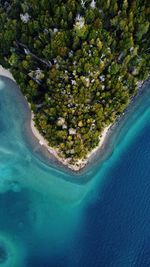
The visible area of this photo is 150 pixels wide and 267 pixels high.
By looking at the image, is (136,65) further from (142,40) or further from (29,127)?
(29,127)

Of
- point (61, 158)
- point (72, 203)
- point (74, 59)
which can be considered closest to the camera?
point (74, 59)

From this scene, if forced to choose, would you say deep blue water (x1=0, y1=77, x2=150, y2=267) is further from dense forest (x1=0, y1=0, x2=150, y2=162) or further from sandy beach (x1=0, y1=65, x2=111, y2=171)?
dense forest (x1=0, y1=0, x2=150, y2=162)

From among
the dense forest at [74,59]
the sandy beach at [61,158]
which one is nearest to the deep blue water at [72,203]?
the sandy beach at [61,158]

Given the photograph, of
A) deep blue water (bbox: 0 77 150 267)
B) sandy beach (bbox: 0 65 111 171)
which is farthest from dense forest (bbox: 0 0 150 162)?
deep blue water (bbox: 0 77 150 267)

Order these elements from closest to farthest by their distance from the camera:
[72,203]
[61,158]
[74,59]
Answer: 1. [74,59]
2. [72,203]
3. [61,158]

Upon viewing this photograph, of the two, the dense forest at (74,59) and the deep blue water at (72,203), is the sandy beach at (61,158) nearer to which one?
the deep blue water at (72,203)

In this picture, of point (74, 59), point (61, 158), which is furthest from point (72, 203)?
point (74, 59)

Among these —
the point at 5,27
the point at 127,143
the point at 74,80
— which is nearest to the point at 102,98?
the point at 74,80

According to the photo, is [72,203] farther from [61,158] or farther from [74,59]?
[74,59]
